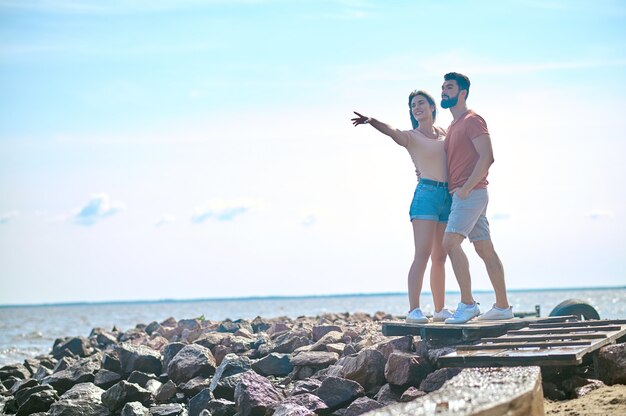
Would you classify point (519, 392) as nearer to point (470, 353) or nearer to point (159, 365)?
point (470, 353)

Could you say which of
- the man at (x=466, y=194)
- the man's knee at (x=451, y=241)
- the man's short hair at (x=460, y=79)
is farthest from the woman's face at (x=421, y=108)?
the man's knee at (x=451, y=241)

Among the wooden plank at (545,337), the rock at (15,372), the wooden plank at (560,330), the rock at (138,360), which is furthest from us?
the rock at (15,372)

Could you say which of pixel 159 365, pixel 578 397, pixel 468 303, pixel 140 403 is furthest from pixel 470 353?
pixel 159 365

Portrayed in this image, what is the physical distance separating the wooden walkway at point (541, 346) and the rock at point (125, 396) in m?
4.11

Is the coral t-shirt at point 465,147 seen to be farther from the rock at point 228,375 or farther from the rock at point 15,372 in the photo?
the rock at point 15,372

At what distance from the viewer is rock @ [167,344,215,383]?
1094 centimetres

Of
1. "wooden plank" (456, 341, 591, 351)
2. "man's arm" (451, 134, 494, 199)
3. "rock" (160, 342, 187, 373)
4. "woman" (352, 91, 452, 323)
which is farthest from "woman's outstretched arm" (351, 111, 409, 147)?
"rock" (160, 342, 187, 373)

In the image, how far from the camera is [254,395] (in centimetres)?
912

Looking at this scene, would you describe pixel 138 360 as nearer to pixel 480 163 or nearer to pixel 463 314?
pixel 463 314

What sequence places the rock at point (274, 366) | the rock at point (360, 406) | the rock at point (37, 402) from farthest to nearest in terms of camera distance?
the rock at point (37, 402), the rock at point (274, 366), the rock at point (360, 406)

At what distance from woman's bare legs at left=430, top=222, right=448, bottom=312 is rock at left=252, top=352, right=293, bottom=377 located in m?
1.83

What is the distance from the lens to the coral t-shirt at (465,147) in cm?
900

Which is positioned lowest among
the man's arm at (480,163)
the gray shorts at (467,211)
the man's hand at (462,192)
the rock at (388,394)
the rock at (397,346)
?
the rock at (388,394)

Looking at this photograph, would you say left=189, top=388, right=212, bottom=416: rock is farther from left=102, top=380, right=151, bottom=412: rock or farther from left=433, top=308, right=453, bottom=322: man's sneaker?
left=433, top=308, right=453, bottom=322: man's sneaker
